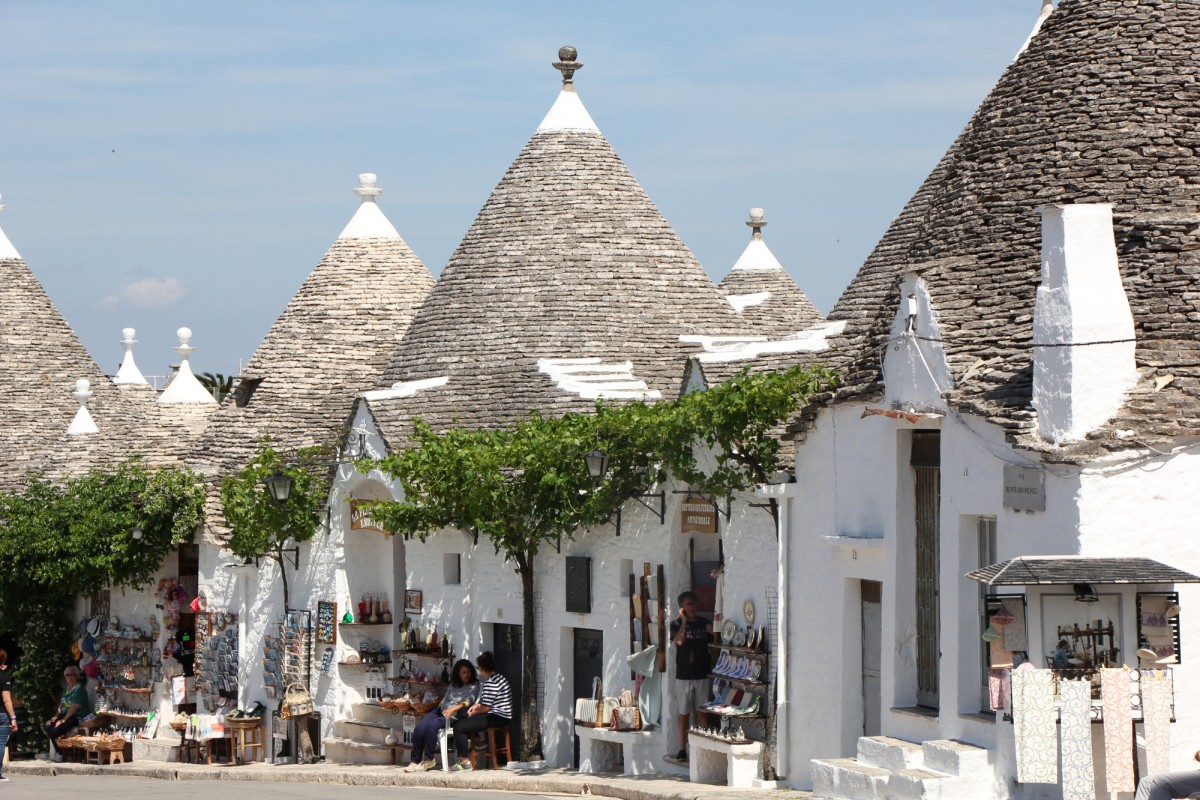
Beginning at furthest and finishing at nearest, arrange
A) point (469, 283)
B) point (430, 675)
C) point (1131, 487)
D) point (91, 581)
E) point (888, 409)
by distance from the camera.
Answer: point (91, 581) < point (469, 283) < point (430, 675) < point (888, 409) < point (1131, 487)

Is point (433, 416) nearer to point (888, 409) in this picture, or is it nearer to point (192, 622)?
point (192, 622)

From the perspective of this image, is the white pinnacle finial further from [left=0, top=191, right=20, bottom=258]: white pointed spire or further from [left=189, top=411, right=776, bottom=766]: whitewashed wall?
[left=0, top=191, right=20, bottom=258]: white pointed spire

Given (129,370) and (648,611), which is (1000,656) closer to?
(648,611)

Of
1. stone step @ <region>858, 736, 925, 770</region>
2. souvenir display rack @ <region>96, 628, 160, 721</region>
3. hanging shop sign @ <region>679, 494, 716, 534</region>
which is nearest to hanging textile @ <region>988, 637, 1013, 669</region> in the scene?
stone step @ <region>858, 736, 925, 770</region>

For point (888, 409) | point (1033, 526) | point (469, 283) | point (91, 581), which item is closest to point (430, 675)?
point (469, 283)

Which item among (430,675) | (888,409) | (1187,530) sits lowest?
(430,675)

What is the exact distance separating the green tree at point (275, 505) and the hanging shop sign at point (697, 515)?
654 cm

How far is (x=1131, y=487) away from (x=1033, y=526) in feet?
2.50

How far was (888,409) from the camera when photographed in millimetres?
15961

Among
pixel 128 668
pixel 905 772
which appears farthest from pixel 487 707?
pixel 128 668

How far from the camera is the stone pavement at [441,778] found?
57.6 feet

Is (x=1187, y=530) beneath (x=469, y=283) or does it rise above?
beneath

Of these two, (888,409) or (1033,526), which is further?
(888,409)

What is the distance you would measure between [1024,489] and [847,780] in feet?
9.39
